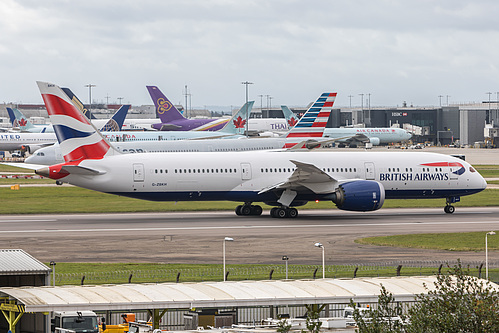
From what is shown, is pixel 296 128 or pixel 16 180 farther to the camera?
pixel 16 180

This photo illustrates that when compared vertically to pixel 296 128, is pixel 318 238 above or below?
below

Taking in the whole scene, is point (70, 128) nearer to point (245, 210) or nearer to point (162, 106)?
point (245, 210)

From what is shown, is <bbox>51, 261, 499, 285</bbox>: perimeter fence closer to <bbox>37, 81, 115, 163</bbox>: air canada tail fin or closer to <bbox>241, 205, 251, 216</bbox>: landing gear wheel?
<bbox>37, 81, 115, 163</bbox>: air canada tail fin

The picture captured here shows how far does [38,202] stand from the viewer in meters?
61.4

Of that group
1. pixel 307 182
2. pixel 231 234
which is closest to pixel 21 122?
pixel 307 182

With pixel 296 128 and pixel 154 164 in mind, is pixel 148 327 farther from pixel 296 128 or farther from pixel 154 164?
pixel 296 128

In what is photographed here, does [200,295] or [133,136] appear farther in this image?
[133,136]

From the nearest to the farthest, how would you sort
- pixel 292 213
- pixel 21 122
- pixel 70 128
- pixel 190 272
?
1. pixel 190 272
2. pixel 70 128
3. pixel 292 213
4. pixel 21 122

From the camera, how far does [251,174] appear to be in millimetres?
50000

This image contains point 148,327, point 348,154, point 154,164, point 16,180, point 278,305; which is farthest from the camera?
point 16,180

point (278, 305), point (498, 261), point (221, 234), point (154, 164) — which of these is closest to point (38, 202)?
point (154, 164)

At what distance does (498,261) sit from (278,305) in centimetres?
1690

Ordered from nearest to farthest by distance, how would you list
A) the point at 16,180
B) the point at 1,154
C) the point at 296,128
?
the point at 296,128
the point at 16,180
the point at 1,154

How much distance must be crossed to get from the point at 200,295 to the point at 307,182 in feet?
94.8
